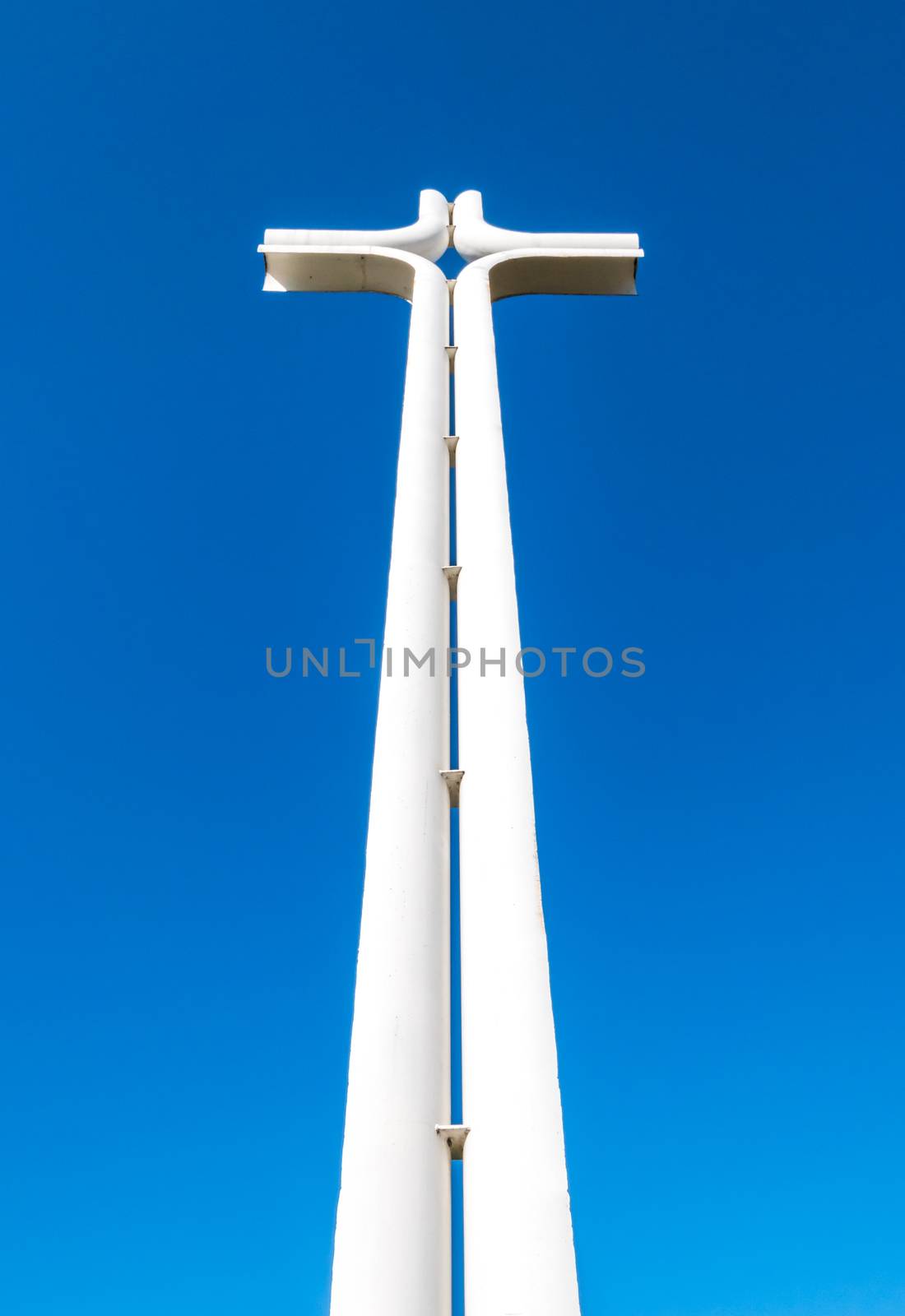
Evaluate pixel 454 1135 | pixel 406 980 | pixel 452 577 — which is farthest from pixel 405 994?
pixel 452 577

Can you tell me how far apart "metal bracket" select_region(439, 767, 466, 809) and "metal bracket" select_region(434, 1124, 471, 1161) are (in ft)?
6.27

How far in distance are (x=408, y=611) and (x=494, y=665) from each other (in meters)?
0.71

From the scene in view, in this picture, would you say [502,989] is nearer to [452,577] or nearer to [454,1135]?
[454,1135]

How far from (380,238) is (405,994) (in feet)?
26.3

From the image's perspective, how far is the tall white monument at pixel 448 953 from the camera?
4.23 meters

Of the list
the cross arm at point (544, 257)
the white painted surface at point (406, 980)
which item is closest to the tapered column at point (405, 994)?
the white painted surface at point (406, 980)

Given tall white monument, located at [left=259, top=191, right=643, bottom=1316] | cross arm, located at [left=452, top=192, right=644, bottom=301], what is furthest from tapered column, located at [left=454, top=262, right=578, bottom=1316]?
cross arm, located at [left=452, top=192, right=644, bottom=301]

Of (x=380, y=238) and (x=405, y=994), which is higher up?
(x=380, y=238)

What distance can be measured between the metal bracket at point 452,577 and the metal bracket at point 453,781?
1604 mm

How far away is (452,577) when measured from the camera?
729 centimetres

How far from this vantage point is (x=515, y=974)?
4.96 metres

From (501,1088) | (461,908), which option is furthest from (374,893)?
(501,1088)

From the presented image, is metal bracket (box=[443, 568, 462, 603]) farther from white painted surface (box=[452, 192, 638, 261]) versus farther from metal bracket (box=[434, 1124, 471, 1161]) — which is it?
white painted surface (box=[452, 192, 638, 261])

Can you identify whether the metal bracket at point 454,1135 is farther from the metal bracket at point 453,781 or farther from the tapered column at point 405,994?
the metal bracket at point 453,781
